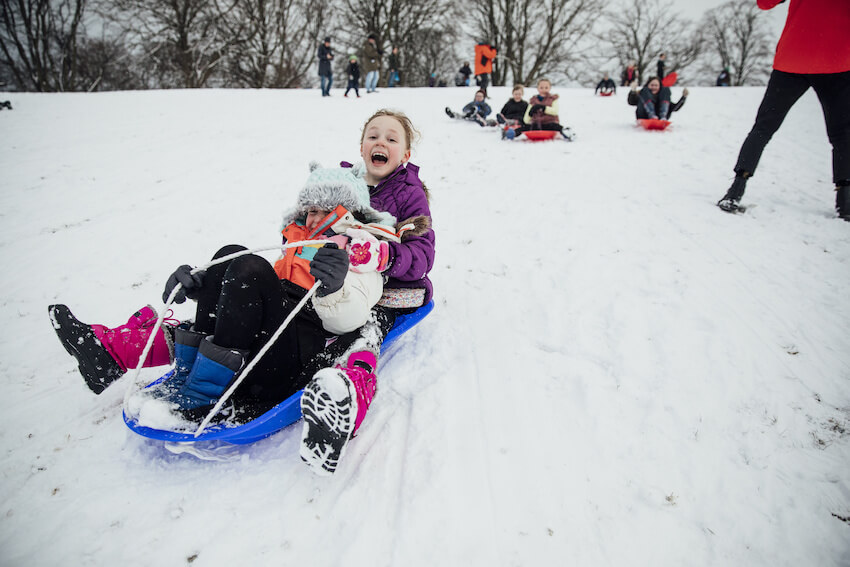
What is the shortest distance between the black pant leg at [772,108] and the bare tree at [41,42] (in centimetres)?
2353

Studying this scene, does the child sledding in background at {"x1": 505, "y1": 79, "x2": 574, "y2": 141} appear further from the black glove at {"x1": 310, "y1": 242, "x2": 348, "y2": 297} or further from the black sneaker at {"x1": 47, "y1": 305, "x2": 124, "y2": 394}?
the black sneaker at {"x1": 47, "y1": 305, "x2": 124, "y2": 394}

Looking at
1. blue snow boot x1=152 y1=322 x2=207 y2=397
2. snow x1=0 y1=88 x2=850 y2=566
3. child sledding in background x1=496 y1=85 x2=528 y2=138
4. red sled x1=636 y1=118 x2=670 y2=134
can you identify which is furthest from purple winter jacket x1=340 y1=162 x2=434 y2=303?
red sled x1=636 y1=118 x2=670 y2=134

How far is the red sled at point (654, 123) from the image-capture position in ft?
23.4

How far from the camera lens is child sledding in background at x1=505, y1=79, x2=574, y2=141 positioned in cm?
684

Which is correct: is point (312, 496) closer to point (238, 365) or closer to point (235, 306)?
point (238, 365)

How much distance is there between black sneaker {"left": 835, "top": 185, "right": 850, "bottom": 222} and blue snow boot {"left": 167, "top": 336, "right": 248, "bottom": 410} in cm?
483

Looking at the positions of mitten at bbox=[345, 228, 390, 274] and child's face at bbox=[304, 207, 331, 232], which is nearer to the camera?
mitten at bbox=[345, 228, 390, 274]

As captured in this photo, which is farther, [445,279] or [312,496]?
[445,279]

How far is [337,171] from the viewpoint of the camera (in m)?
2.01

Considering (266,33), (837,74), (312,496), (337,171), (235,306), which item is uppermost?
(266,33)

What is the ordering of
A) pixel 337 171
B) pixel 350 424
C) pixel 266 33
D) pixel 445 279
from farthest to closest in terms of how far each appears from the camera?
pixel 266 33, pixel 445 279, pixel 337 171, pixel 350 424

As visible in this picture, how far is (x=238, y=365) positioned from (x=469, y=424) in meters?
1.03

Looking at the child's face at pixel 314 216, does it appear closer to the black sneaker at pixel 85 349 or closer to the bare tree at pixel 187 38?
the black sneaker at pixel 85 349

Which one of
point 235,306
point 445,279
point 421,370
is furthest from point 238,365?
point 445,279
